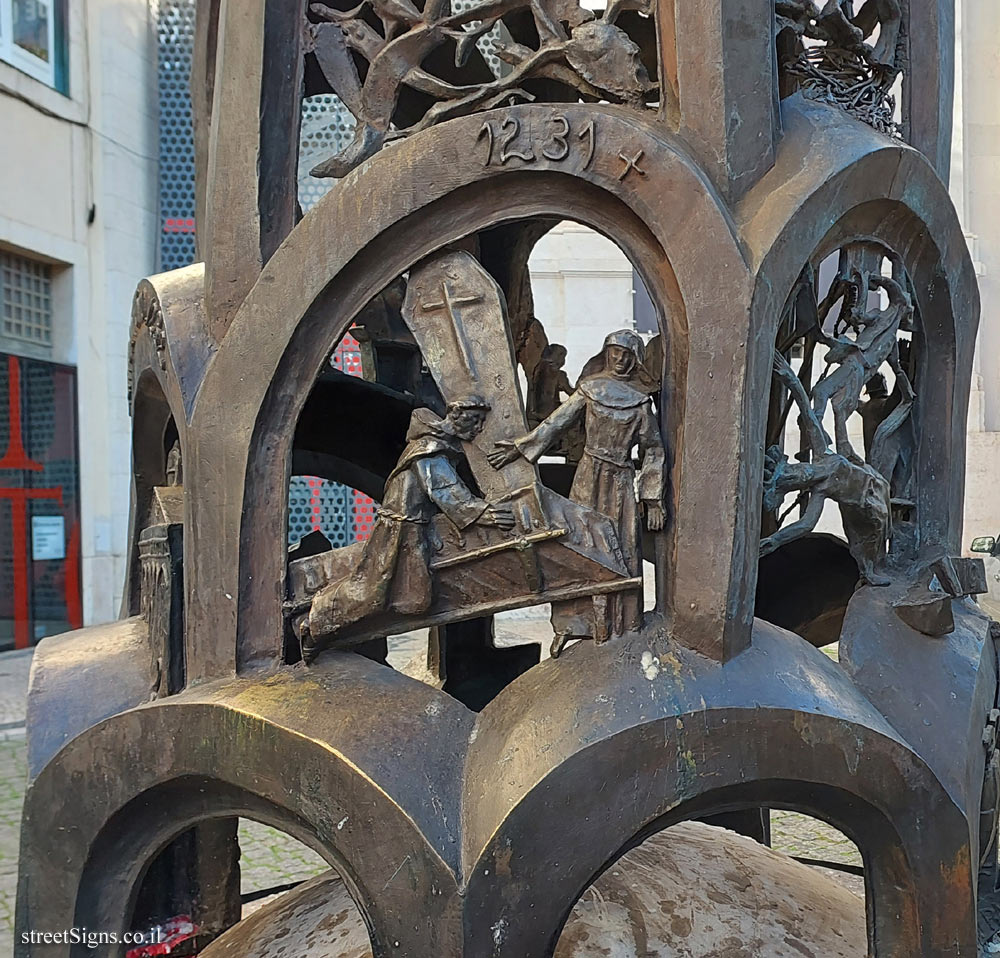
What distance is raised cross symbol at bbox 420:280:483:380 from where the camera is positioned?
1956 mm

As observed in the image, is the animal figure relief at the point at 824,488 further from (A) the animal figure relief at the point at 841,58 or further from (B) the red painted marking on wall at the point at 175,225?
(B) the red painted marking on wall at the point at 175,225

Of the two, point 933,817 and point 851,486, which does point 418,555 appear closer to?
point 851,486

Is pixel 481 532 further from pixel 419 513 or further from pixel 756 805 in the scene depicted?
pixel 756 805

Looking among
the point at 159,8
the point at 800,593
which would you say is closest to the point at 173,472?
the point at 800,593

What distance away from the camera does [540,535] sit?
1.86 metres

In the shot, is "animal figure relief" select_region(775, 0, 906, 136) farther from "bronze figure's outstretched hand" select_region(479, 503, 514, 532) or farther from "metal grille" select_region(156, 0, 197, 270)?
"metal grille" select_region(156, 0, 197, 270)

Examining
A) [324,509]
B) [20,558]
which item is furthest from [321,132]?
[20,558]

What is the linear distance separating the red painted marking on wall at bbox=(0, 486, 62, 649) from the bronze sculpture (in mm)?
7308

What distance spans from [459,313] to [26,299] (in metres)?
8.14

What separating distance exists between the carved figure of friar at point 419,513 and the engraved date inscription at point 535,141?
0.44 metres

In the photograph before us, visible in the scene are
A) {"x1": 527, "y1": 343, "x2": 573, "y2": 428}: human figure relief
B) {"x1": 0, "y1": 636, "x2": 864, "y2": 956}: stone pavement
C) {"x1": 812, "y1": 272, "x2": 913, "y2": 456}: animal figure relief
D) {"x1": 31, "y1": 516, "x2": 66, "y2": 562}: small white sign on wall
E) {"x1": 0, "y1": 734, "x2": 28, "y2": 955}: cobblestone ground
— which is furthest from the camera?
{"x1": 31, "y1": 516, "x2": 66, "y2": 562}: small white sign on wall

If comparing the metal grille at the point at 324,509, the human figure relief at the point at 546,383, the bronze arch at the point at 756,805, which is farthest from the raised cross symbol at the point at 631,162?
the metal grille at the point at 324,509

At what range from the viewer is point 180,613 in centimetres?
223

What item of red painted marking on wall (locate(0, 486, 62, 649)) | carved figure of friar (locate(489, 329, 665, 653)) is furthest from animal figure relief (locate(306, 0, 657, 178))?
red painted marking on wall (locate(0, 486, 62, 649))
